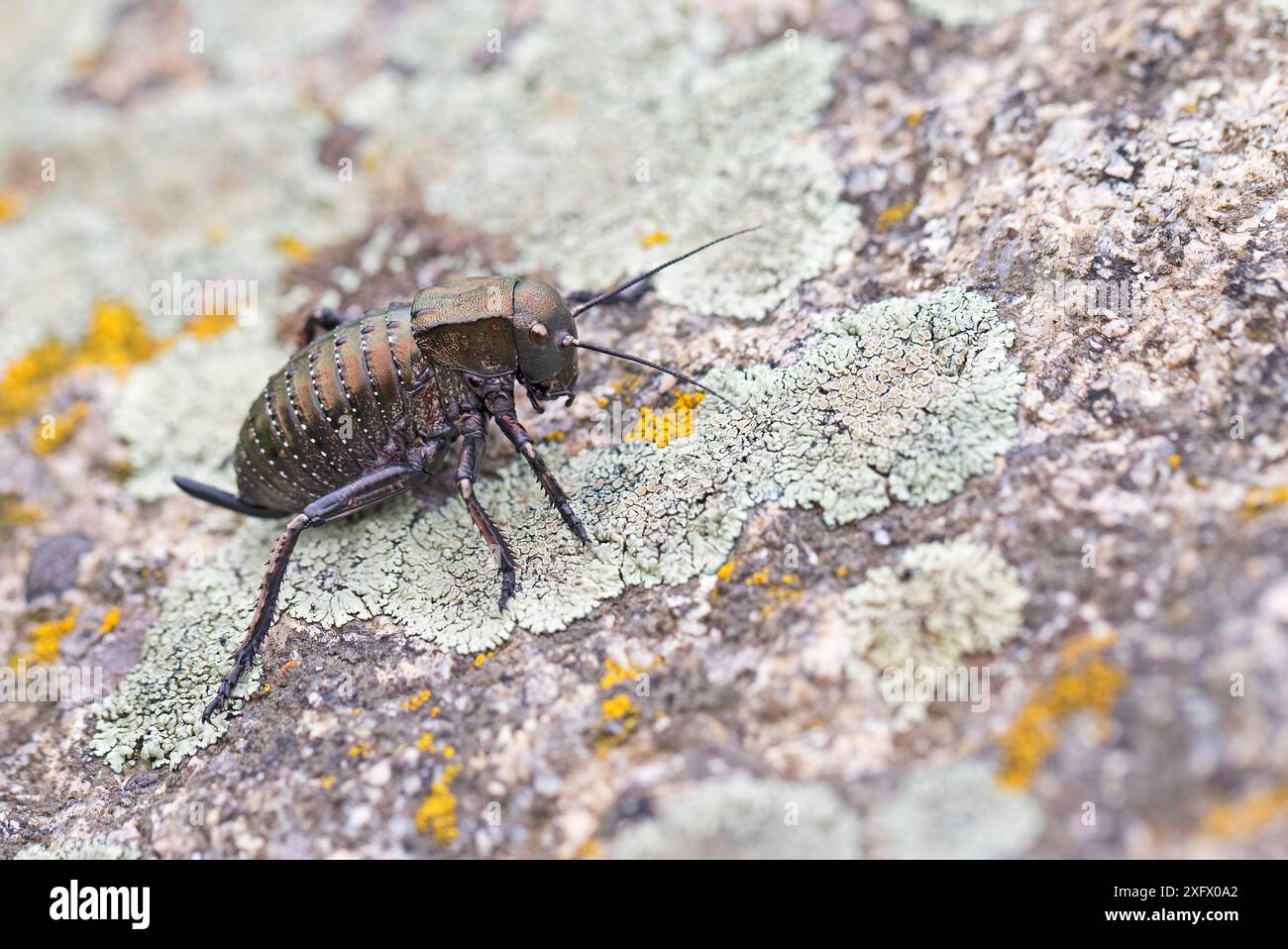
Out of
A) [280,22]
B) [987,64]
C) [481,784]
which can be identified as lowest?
[481,784]

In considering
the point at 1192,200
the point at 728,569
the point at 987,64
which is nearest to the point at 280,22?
the point at 987,64

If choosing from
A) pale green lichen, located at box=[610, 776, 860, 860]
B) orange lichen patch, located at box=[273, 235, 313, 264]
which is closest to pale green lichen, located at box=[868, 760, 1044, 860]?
pale green lichen, located at box=[610, 776, 860, 860]

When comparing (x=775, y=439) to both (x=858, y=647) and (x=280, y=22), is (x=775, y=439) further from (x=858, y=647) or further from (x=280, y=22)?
(x=280, y=22)

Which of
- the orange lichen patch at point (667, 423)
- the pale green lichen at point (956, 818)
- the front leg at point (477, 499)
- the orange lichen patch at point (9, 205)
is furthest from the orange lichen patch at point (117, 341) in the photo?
the pale green lichen at point (956, 818)

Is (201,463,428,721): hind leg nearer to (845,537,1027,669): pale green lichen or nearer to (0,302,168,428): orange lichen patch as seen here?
(845,537,1027,669): pale green lichen

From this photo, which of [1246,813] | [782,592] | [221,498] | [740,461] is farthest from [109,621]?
[1246,813]

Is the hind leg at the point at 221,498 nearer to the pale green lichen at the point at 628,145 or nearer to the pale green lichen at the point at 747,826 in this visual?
the pale green lichen at the point at 628,145
